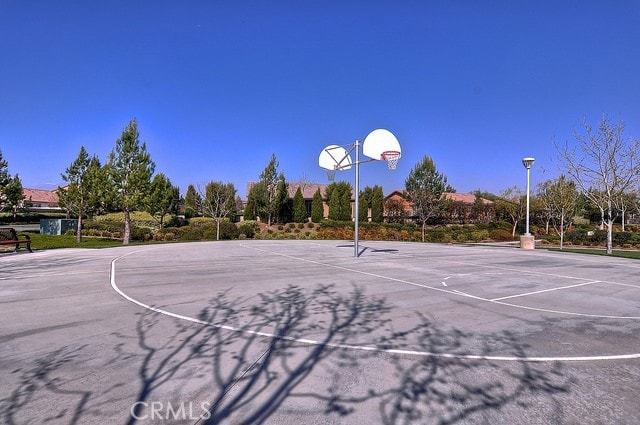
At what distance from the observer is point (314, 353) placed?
15.2 ft

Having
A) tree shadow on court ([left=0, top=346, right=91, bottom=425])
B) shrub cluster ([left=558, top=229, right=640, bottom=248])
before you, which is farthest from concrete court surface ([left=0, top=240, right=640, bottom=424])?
shrub cluster ([left=558, top=229, right=640, bottom=248])

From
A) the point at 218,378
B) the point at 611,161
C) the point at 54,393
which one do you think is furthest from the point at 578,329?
the point at 611,161

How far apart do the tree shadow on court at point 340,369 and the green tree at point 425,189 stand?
34.3 metres

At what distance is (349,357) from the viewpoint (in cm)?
454

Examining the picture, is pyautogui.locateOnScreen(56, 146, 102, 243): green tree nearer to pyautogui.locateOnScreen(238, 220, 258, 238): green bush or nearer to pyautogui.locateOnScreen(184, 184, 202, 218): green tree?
pyautogui.locateOnScreen(238, 220, 258, 238): green bush

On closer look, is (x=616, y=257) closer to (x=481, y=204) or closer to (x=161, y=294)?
(x=161, y=294)

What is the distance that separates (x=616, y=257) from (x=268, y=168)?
30.4 meters

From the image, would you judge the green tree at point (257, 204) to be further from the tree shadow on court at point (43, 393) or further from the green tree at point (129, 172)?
the tree shadow on court at point (43, 393)

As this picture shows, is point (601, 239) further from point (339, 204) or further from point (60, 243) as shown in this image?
point (60, 243)

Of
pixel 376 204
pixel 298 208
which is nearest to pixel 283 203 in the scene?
pixel 298 208

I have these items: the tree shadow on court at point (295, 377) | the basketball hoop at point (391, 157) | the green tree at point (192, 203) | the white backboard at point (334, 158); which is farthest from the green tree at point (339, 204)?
the tree shadow on court at point (295, 377)

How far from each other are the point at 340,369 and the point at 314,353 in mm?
549

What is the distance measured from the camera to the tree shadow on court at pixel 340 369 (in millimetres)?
3356

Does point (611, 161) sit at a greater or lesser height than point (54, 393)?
greater
